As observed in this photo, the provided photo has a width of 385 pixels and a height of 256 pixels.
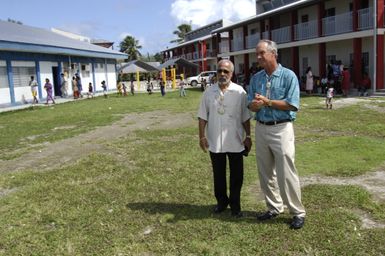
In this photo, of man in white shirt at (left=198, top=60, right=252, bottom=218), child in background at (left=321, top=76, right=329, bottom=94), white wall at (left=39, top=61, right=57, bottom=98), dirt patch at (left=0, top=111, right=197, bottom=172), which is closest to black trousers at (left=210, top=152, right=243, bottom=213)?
man in white shirt at (left=198, top=60, right=252, bottom=218)

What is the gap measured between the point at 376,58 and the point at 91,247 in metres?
20.0

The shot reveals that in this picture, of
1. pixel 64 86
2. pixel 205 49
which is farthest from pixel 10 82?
pixel 205 49

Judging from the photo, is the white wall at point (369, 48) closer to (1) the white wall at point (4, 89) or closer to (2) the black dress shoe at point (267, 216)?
(2) the black dress shoe at point (267, 216)

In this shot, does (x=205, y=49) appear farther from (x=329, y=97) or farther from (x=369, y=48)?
(x=329, y=97)

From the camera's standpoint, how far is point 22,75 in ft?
85.5

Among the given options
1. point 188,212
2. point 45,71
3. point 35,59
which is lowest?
point 188,212

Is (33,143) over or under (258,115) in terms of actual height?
under

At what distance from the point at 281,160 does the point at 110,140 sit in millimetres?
7335

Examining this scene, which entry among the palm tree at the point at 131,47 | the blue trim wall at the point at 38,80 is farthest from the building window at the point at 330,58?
the palm tree at the point at 131,47

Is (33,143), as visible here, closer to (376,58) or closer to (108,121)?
(108,121)

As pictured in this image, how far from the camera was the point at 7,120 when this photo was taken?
17.4 metres

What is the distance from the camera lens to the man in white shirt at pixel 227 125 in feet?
15.4

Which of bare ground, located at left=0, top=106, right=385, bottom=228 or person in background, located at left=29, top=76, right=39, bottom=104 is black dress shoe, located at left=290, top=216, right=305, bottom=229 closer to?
bare ground, located at left=0, top=106, right=385, bottom=228

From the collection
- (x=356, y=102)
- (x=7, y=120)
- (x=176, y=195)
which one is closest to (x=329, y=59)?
(x=356, y=102)
